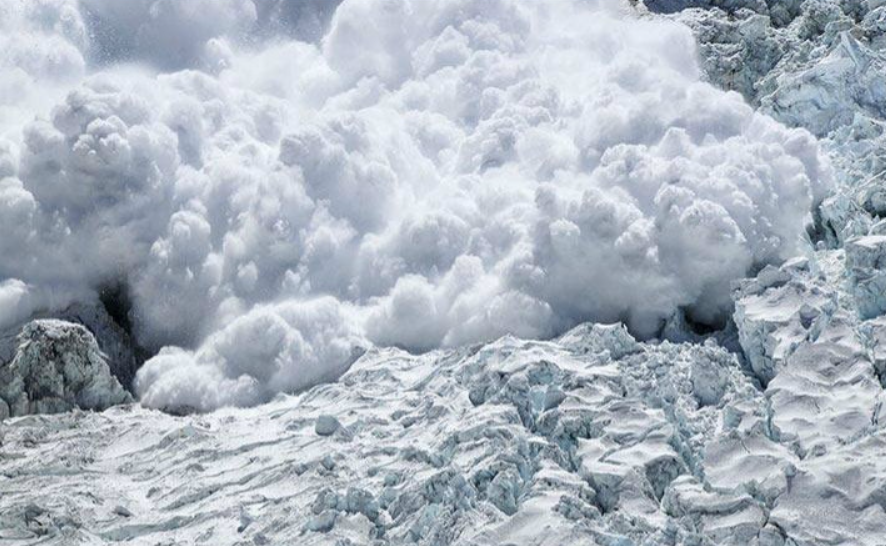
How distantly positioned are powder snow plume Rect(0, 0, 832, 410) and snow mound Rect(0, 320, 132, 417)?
2.64 meters

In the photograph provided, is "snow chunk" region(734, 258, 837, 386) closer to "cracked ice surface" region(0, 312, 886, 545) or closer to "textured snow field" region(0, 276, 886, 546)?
"textured snow field" region(0, 276, 886, 546)

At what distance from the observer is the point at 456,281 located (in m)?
64.6

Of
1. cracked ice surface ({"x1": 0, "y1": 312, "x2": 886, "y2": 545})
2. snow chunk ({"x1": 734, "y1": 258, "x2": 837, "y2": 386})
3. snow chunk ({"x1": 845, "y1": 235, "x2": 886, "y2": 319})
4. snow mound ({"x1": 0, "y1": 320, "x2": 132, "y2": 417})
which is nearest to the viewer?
cracked ice surface ({"x1": 0, "y1": 312, "x2": 886, "y2": 545})

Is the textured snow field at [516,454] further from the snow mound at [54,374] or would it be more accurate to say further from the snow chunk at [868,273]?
the snow chunk at [868,273]

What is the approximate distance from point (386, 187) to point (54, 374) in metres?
19.0

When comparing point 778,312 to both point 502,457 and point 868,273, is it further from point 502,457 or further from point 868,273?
point 502,457

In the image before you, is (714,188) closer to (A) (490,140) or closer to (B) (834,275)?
(B) (834,275)

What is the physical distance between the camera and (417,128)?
247 feet

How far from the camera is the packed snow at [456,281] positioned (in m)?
49.2

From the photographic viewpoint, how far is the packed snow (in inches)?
1938

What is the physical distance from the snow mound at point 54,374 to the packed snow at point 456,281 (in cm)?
13

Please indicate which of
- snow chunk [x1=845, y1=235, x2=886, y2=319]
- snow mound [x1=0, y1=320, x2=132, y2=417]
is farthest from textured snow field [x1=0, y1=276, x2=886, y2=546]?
snow chunk [x1=845, y1=235, x2=886, y2=319]

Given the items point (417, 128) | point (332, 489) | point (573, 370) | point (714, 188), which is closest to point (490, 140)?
point (417, 128)

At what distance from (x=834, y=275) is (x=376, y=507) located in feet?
70.1
